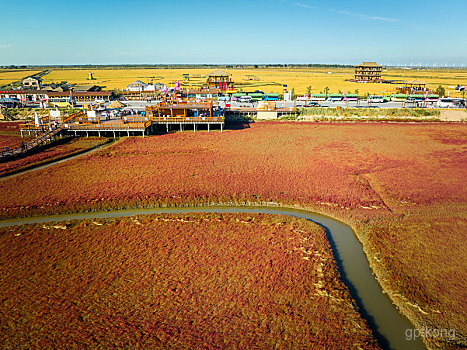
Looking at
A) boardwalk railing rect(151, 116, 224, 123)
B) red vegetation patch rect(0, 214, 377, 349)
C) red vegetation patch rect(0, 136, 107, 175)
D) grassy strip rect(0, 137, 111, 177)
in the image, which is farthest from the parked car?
red vegetation patch rect(0, 214, 377, 349)

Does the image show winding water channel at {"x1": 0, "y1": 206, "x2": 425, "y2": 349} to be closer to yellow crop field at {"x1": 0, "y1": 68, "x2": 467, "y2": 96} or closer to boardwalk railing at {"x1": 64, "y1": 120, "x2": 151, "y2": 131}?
boardwalk railing at {"x1": 64, "y1": 120, "x2": 151, "y2": 131}

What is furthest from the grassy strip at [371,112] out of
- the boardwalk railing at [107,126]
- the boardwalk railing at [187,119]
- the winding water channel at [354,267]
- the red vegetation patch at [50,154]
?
the winding water channel at [354,267]

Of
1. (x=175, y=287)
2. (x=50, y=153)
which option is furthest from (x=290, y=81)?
(x=175, y=287)

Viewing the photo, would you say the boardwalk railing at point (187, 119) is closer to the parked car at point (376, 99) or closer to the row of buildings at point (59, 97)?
the row of buildings at point (59, 97)

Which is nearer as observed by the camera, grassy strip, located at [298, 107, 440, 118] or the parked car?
grassy strip, located at [298, 107, 440, 118]

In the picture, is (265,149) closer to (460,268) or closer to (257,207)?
(257,207)

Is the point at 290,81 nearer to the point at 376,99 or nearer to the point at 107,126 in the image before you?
the point at 376,99
